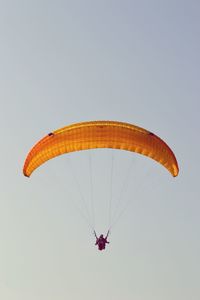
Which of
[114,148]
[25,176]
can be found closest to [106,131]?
[114,148]

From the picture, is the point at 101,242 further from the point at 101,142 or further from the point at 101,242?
the point at 101,142

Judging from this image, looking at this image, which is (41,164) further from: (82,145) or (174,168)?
(174,168)

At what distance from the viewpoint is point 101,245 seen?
7212 centimetres

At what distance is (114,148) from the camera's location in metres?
70.9

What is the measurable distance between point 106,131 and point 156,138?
326 centimetres

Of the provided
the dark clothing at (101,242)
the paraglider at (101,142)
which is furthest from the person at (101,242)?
the paraglider at (101,142)

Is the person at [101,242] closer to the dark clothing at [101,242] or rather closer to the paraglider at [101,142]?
the dark clothing at [101,242]

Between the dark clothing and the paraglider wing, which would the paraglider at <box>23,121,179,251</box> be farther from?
the dark clothing

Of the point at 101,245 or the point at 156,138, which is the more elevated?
the point at 156,138

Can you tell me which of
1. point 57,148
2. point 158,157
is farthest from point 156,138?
point 57,148

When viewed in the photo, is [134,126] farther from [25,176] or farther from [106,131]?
[25,176]

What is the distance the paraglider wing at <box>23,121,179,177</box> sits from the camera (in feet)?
228

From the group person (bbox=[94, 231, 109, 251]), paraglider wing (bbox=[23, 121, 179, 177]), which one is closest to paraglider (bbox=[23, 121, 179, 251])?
paraglider wing (bbox=[23, 121, 179, 177])

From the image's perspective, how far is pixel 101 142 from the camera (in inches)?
2778
